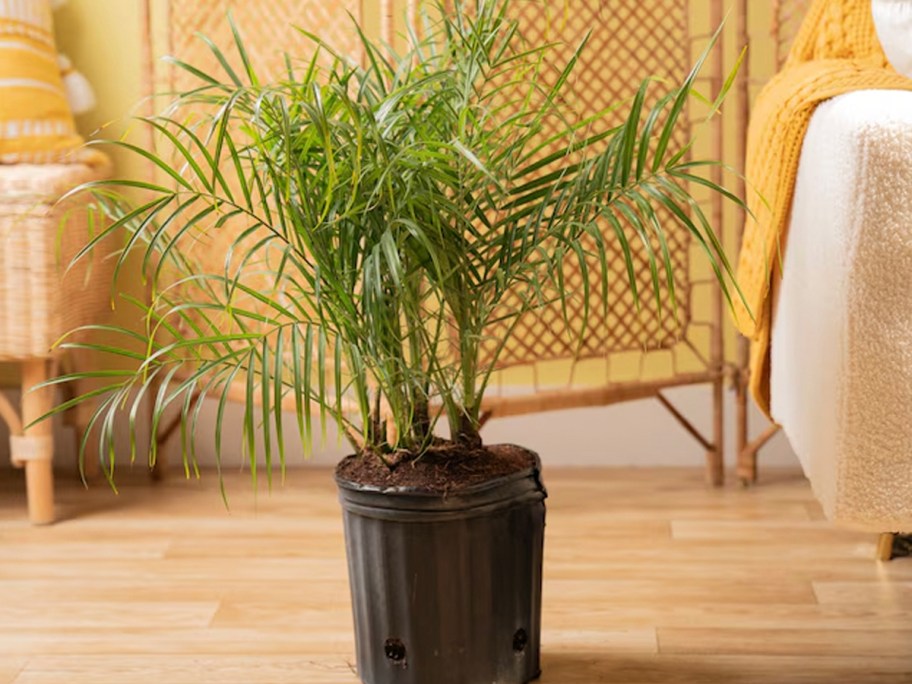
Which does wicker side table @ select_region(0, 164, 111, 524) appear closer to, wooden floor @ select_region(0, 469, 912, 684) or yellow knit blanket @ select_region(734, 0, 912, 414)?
wooden floor @ select_region(0, 469, 912, 684)

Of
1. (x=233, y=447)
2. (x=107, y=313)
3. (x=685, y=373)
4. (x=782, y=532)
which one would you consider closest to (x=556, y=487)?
(x=685, y=373)

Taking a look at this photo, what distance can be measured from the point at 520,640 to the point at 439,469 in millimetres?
237

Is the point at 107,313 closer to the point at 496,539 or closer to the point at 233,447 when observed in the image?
the point at 233,447

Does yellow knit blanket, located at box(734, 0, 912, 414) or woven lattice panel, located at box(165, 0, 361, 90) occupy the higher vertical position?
woven lattice panel, located at box(165, 0, 361, 90)

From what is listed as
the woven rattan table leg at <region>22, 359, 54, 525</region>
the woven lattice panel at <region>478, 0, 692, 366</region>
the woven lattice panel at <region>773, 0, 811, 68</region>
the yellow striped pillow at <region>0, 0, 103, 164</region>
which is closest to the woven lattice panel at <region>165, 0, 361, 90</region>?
the yellow striped pillow at <region>0, 0, 103, 164</region>

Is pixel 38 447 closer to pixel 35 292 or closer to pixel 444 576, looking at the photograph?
pixel 35 292

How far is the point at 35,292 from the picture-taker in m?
2.27

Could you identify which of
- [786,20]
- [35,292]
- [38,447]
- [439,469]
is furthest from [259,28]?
[439,469]

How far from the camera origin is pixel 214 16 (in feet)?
8.13

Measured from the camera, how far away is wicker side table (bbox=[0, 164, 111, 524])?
7.41 feet

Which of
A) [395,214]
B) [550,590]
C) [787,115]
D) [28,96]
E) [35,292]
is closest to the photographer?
[395,214]

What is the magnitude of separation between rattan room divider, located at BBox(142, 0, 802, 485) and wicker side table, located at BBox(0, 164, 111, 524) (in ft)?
0.99

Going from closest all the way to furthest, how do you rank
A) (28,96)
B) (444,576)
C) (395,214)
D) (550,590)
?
1. (395,214)
2. (444,576)
3. (550,590)
4. (28,96)

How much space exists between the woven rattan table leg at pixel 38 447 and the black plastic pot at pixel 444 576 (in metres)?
0.92
